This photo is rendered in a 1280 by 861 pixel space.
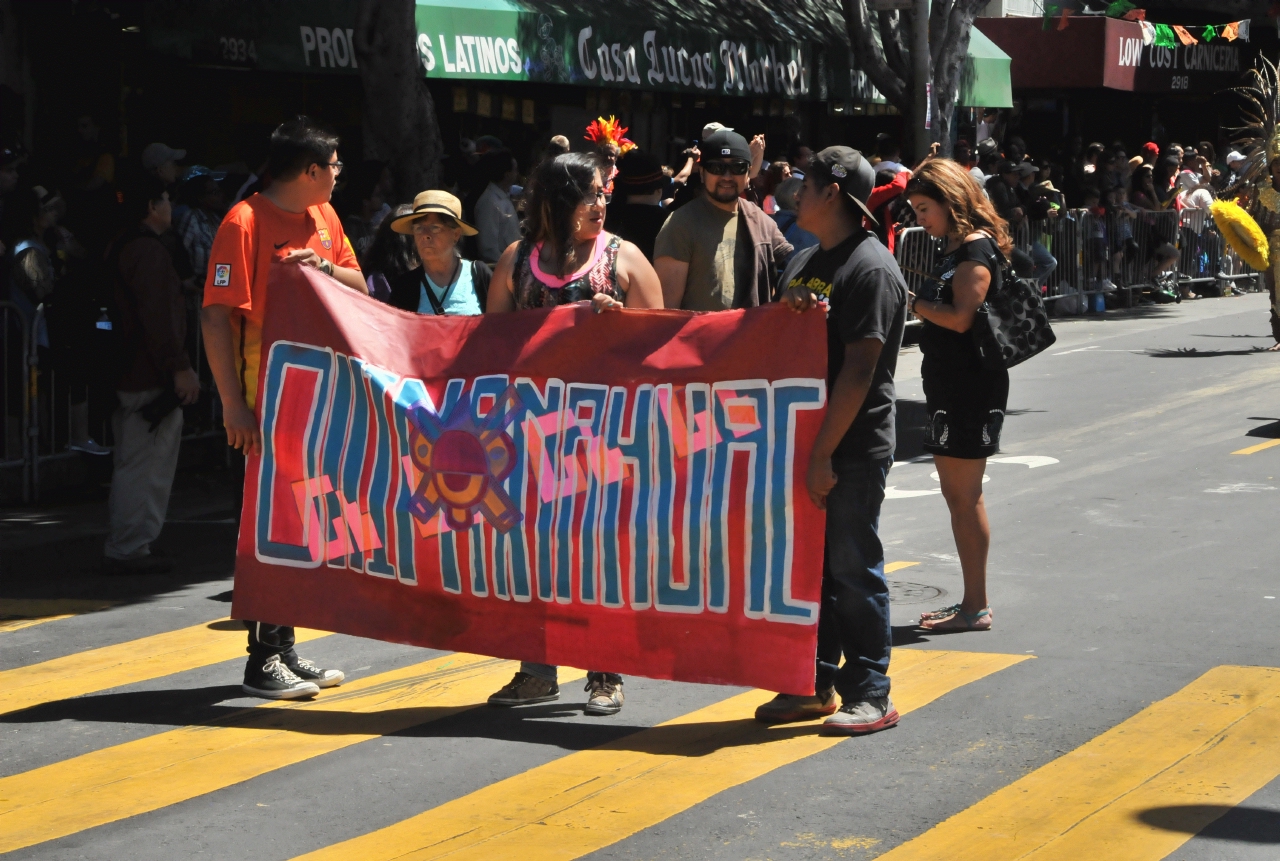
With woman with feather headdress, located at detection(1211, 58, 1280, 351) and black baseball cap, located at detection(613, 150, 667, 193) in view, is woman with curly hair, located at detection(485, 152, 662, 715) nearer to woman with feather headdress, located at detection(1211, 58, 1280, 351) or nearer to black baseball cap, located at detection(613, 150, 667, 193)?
black baseball cap, located at detection(613, 150, 667, 193)

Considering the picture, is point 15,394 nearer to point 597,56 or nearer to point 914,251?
point 597,56

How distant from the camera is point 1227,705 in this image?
20.3 feet

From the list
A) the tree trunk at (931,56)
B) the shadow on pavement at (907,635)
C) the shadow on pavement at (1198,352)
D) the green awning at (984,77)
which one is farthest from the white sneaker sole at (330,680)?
the green awning at (984,77)

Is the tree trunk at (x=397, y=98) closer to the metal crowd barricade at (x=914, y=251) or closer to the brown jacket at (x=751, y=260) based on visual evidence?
the metal crowd barricade at (x=914, y=251)

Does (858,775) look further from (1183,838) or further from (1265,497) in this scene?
(1265,497)

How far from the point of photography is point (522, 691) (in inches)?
250

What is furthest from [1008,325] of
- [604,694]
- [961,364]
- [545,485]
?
[604,694]

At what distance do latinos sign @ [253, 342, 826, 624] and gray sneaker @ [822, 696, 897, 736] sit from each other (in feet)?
1.36

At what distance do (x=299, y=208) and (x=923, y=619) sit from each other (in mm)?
3134

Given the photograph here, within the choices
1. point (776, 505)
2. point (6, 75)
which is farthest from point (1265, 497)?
point (6, 75)

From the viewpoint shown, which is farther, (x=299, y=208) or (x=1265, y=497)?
(x=1265, y=497)

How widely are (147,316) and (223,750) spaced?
3.87m

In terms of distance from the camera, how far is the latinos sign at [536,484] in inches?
230

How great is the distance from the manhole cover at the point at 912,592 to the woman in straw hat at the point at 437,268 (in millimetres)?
2368
